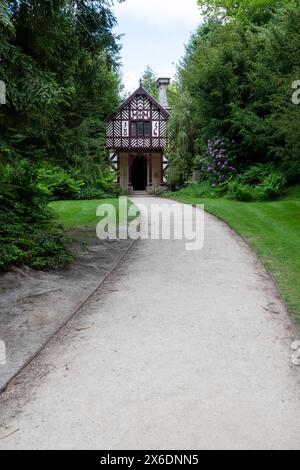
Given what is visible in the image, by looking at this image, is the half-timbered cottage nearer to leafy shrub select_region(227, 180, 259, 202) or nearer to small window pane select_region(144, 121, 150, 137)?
small window pane select_region(144, 121, 150, 137)

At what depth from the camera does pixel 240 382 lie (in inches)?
132

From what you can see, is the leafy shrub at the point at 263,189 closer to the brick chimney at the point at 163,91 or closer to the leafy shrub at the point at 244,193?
the leafy shrub at the point at 244,193

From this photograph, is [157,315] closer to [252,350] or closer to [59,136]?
[252,350]

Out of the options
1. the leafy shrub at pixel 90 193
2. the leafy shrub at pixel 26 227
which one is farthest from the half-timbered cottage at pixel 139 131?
the leafy shrub at pixel 26 227

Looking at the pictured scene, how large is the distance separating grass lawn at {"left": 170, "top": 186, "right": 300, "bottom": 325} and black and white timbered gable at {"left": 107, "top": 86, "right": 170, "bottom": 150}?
15547mm

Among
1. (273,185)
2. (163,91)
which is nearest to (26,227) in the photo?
(273,185)

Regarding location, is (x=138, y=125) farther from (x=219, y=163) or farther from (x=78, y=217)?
(x=78, y=217)

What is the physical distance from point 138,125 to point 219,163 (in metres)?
11.3

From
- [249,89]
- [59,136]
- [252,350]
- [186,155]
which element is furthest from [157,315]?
[186,155]

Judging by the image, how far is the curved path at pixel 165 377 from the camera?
2.72 meters

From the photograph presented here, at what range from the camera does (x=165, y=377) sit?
3.43 meters

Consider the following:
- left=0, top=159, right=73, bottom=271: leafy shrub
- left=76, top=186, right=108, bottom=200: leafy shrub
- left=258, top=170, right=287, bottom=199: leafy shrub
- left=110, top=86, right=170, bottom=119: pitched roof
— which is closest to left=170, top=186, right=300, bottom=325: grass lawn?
left=258, top=170, right=287, bottom=199: leafy shrub

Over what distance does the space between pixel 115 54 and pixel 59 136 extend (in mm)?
2610

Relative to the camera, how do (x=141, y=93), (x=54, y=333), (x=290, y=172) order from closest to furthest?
(x=54, y=333) < (x=290, y=172) < (x=141, y=93)
